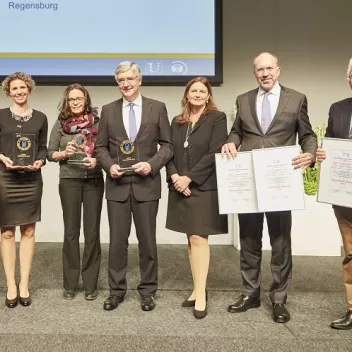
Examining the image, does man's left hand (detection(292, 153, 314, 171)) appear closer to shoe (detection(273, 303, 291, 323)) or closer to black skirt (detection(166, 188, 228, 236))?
black skirt (detection(166, 188, 228, 236))

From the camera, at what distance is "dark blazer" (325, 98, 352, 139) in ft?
8.55

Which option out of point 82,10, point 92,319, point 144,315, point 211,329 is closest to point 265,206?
point 211,329

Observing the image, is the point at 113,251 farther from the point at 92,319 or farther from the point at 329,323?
the point at 329,323

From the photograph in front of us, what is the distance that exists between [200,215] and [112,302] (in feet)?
2.68

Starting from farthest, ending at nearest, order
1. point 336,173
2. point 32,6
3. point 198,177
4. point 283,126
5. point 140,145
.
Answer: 1. point 32,6
2. point 140,145
3. point 198,177
4. point 283,126
5. point 336,173

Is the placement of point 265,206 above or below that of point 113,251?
above

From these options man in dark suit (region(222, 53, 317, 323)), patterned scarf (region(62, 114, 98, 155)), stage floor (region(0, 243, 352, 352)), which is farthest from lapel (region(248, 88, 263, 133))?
stage floor (region(0, 243, 352, 352))

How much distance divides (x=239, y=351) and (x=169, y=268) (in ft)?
5.78

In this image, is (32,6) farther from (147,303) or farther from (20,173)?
(147,303)

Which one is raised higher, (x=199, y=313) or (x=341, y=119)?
(x=341, y=119)

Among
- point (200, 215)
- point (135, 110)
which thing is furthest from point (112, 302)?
point (135, 110)

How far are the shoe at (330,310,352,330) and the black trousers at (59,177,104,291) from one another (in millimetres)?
1602

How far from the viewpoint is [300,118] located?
8.87 feet

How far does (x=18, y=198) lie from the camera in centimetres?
301
